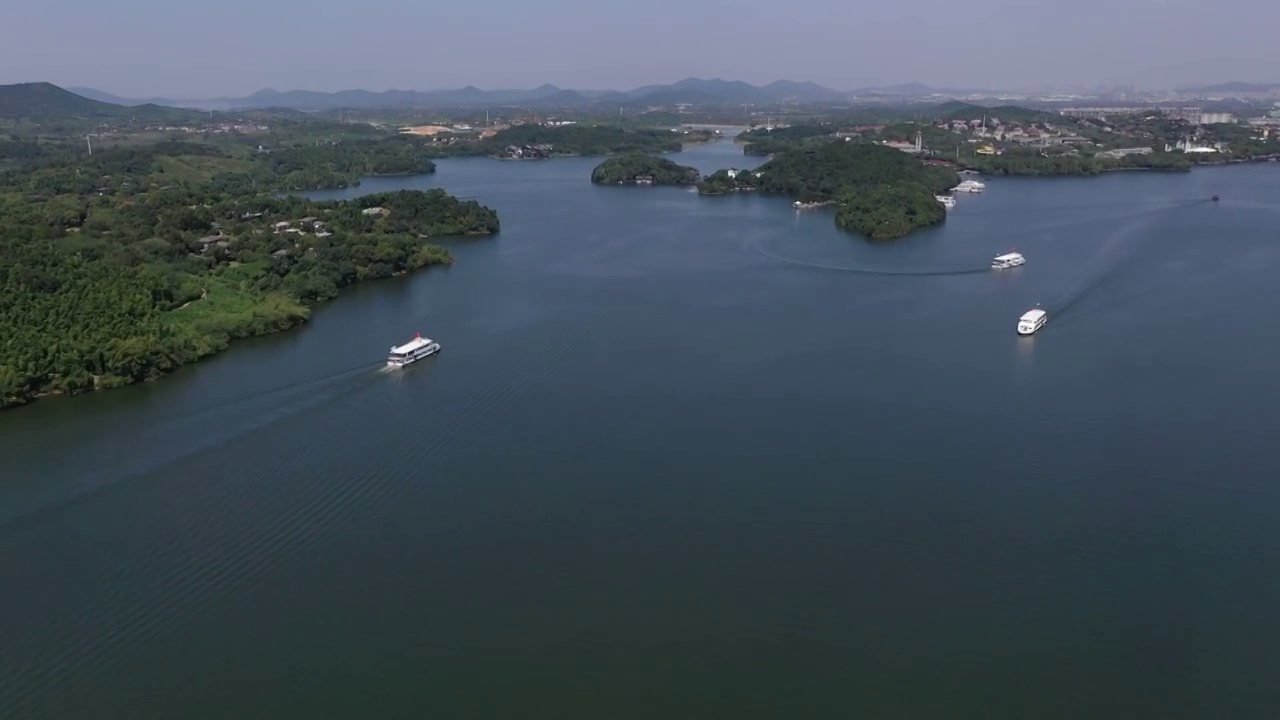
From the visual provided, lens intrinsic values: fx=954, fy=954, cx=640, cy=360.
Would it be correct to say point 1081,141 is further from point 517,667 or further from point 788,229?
point 517,667

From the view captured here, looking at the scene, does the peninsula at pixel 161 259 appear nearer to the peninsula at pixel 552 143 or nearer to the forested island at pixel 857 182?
the forested island at pixel 857 182

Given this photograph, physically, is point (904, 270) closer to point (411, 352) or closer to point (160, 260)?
point (411, 352)

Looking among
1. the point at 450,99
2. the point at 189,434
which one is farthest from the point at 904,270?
the point at 450,99

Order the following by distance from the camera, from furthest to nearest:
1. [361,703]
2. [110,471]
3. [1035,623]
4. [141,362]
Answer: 1. [141,362]
2. [110,471]
3. [1035,623]
4. [361,703]

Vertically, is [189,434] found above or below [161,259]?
below

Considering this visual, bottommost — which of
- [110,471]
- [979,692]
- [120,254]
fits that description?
[979,692]

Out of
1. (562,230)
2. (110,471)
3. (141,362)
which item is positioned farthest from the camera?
(562,230)

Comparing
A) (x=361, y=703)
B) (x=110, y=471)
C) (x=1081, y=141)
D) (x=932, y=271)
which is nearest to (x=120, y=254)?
(x=110, y=471)
